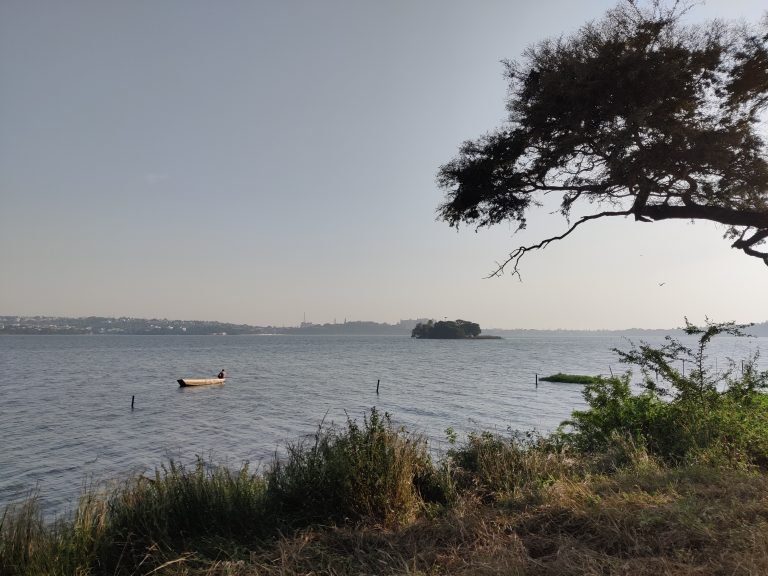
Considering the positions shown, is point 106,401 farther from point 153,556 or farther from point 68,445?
point 153,556

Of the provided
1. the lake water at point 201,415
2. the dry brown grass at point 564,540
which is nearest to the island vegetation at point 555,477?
the dry brown grass at point 564,540

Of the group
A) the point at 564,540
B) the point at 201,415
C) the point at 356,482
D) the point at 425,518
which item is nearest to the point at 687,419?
the point at 425,518

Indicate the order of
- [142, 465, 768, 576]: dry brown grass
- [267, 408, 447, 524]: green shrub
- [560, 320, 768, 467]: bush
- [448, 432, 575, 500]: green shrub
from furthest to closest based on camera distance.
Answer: [560, 320, 768, 467]: bush
[448, 432, 575, 500]: green shrub
[267, 408, 447, 524]: green shrub
[142, 465, 768, 576]: dry brown grass

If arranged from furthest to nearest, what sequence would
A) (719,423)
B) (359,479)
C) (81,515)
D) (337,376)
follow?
1. (337,376)
2. (719,423)
3. (359,479)
4. (81,515)

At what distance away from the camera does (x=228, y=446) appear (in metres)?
22.9

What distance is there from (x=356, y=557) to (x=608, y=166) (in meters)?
7.63

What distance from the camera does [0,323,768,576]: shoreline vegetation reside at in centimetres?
487

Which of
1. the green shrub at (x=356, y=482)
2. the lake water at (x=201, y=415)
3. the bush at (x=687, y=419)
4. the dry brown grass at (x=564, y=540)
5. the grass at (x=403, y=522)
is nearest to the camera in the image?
the dry brown grass at (x=564, y=540)

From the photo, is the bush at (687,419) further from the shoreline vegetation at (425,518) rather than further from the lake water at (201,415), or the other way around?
the lake water at (201,415)

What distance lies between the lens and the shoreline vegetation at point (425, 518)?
4871 mm

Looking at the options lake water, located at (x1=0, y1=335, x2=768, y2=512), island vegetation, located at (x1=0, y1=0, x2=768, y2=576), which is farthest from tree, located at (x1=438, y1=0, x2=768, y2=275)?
lake water, located at (x1=0, y1=335, x2=768, y2=512)

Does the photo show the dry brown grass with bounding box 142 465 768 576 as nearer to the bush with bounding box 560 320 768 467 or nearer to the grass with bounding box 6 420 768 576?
the grass with bounding box 6 420 768 576

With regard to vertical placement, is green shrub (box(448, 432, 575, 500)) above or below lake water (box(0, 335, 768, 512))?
above

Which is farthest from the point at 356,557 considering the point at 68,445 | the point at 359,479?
the point at 68,445
